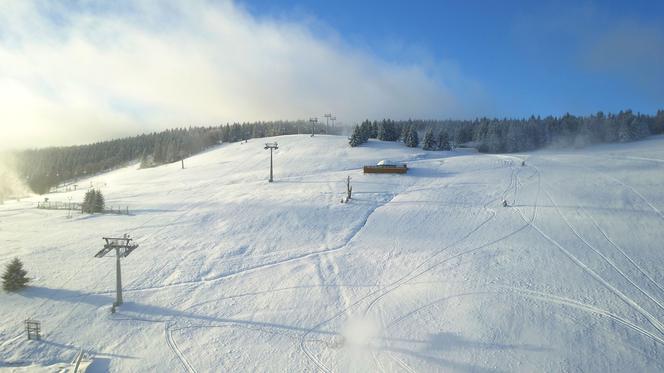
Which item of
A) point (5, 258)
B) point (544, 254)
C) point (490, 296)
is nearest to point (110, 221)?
point (5, 258)

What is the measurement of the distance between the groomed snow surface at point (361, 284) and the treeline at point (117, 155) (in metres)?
69.4

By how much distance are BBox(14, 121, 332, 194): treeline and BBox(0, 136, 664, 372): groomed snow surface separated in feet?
228

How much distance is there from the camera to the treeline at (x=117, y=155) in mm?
98188

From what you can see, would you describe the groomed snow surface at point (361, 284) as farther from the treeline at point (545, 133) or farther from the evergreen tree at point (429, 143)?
the treeline at point (545, 133)

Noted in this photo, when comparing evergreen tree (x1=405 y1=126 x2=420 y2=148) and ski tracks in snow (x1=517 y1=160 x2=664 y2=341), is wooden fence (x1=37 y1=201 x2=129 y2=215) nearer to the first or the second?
ski tracks in snow (x1=517 y1=160 x2=664 y2=341)

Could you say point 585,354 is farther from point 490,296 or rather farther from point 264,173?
point 264,173

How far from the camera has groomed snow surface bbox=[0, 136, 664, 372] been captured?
13008mm

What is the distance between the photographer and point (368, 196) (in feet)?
114

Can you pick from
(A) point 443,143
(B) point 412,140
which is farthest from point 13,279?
(A) point 443,143

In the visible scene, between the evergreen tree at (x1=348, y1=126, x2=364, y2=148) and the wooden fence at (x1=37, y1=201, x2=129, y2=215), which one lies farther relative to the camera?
the evergreen tree at (x1=348, y1=126, x2=364, y2=148)

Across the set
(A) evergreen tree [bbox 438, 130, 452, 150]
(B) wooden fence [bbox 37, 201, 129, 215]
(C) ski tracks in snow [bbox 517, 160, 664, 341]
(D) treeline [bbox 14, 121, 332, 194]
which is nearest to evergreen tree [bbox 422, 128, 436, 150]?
(A) evergreen tree [bbox 438, 130, 452, 150]

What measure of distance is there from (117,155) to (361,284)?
133 m

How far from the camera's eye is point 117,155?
12456cm

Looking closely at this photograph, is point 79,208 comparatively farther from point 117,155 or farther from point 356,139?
point 117,155
